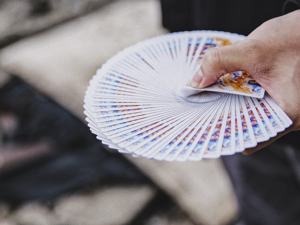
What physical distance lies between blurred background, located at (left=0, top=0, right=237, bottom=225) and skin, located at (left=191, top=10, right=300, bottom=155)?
0.73 metres

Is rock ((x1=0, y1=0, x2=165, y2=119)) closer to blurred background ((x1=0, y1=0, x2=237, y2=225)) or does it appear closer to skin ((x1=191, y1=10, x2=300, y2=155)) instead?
blurred background ((x1=0, y1=0, x2=237, y2=225))

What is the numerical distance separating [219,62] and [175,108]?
0.61 feet

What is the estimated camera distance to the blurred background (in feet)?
4.49

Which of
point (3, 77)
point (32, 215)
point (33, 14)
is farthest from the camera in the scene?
point (33, 14)

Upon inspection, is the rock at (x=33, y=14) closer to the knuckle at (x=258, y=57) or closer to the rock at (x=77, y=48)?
the rock at (x=77, y=48)

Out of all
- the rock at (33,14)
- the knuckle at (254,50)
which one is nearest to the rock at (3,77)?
the rock at (33,14)

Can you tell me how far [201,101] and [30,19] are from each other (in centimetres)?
207

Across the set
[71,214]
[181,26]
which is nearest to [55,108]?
[71,214]

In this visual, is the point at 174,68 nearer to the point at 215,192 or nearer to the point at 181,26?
the point at 181,26

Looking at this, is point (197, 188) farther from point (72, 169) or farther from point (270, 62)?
point (270, 62)

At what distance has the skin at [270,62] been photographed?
731 mm

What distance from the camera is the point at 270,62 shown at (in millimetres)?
765

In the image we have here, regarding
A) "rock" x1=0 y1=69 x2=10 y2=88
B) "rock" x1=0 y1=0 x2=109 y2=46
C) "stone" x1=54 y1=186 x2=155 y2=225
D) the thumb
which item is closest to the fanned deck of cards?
the thumb

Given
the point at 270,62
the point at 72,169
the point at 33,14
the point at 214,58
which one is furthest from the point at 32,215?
the point at 33,14
